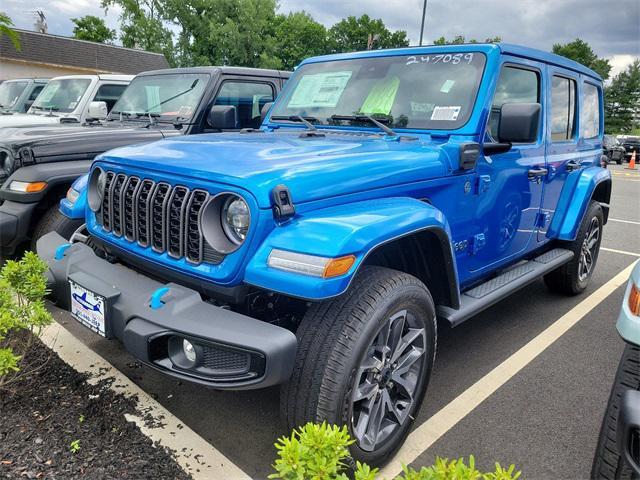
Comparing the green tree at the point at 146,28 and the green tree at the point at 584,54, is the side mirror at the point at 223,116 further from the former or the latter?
the green tree at the point at 584,54

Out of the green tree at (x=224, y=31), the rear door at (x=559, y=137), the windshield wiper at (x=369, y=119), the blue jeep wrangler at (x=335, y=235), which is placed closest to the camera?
the blue jeep wrangler at (x=335, y=235)

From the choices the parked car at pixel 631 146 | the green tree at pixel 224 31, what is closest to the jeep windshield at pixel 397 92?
the parked car at pixel 631 146

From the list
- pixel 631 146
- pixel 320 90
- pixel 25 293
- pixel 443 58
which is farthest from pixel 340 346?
pixel 631 146

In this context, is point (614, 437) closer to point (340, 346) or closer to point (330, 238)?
point (340, 346)

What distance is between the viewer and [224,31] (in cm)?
4116

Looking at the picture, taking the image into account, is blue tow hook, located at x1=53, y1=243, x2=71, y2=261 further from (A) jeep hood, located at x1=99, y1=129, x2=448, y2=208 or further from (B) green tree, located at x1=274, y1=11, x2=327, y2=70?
(B) green tree, located at x1=274, y1=11, x2=327, y2=70

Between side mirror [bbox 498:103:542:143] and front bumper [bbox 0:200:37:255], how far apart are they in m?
3.59

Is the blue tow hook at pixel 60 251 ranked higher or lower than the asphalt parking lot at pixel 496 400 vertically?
higher

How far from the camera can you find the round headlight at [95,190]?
2837 mm

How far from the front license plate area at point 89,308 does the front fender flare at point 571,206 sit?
11.2 feet

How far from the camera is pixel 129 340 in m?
2.08

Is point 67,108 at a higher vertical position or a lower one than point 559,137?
higher

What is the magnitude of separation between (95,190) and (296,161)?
1.34 metres

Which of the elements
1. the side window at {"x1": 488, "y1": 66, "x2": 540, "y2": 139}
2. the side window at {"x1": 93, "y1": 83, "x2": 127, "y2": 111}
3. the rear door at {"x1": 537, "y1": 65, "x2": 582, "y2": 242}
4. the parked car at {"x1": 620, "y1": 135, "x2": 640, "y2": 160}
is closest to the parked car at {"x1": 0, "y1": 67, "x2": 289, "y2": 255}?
the side window at {"x1": 93, "y1": 83, "x2": 127, "y2": 111}
